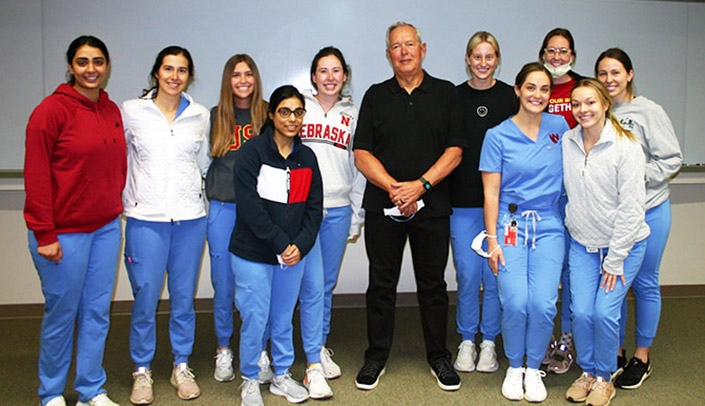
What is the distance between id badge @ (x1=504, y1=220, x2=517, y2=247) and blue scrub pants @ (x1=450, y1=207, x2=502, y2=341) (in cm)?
24

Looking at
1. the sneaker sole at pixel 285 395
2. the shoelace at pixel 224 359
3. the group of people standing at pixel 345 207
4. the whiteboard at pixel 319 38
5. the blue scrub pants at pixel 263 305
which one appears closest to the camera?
the group of people standing at pixel 345 207

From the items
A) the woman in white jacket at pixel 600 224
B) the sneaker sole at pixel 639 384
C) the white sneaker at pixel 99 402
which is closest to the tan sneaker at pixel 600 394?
the woman in white jacket at pixel 600 224

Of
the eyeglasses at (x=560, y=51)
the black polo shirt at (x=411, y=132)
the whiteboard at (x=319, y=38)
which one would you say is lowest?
the black polo shirt at (x=411, y=132)

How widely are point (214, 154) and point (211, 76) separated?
1.41 m

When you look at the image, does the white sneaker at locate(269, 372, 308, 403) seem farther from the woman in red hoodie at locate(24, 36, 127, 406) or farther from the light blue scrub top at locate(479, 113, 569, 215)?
the light blue scrub top at locate(479, 113, 569, 215)

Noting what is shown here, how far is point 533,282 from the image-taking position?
275 cm

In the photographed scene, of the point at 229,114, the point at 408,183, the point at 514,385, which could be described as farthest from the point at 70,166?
the point at 514,385

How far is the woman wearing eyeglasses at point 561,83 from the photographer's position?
10.00 ft

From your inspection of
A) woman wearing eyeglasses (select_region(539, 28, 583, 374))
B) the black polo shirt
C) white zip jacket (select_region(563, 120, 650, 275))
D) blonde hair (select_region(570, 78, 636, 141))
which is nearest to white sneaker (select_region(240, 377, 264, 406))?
the black polo shirt

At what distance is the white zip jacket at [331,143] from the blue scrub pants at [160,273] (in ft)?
2.16

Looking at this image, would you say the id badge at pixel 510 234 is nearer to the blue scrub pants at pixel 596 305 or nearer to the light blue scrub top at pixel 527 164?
the light blue scrub top at pixel 527 164

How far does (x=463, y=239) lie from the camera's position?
3.01 m

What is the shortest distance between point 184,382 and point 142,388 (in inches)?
7.7

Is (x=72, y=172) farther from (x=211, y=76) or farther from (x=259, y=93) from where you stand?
(x=211, y=76)
